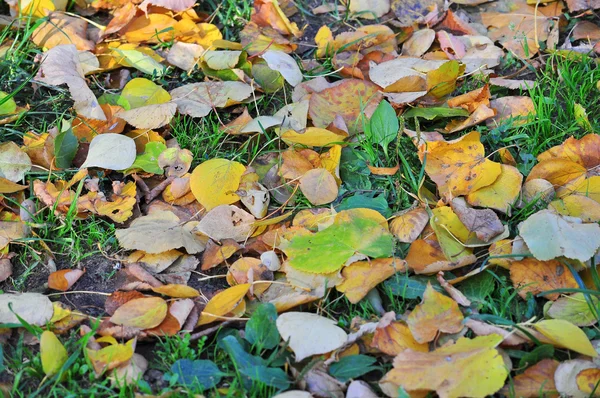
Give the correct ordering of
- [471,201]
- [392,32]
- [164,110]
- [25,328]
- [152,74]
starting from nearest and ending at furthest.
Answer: [25,328]
[471,201]
[164,110]
[152,74]
[392,32]

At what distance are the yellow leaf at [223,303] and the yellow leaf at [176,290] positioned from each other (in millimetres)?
70

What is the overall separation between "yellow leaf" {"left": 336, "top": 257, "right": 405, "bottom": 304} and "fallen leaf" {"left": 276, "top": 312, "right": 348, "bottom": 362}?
11 cm

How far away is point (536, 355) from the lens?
1515 millimetres

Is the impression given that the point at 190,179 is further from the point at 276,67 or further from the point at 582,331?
the point at 582,331

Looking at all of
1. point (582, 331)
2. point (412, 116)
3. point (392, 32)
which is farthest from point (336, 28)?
point (582, 331)

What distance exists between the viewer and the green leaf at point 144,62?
2.31 metres

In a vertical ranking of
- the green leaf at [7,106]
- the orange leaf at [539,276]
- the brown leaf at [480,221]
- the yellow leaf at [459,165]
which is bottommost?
the orange leaf at [539,276]

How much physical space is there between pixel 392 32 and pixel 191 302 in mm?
1361

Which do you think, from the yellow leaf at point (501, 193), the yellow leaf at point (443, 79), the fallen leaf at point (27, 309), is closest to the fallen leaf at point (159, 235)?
the fallen leaf at point (27, 309)

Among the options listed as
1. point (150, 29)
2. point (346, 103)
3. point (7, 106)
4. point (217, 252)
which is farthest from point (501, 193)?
point (7, 106)

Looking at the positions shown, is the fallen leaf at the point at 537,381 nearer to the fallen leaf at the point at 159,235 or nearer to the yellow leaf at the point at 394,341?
the yellow leaf at the point at 394,341

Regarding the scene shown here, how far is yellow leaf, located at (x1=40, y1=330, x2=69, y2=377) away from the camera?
1.52 m

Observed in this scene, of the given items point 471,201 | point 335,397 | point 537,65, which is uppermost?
point 537,65

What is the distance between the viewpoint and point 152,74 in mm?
2314
